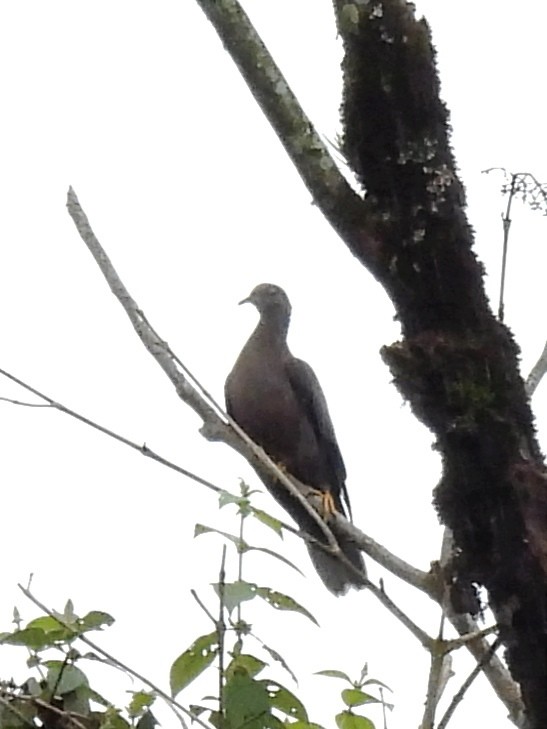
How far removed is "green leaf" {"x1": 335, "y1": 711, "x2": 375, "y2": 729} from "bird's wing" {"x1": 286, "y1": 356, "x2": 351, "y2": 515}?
283 centimetres

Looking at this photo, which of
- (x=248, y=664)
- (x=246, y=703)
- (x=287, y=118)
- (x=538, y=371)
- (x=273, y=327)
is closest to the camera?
(x=246, y=703)

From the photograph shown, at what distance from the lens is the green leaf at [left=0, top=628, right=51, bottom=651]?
68.7 inches

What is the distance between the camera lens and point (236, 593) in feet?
5.64

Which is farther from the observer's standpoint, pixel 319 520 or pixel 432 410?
pixel 319 520

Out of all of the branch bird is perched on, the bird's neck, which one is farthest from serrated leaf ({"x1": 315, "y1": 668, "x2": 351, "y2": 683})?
the bird's neck

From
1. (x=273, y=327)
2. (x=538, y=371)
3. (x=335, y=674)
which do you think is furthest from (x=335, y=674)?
(x=273, y=327)

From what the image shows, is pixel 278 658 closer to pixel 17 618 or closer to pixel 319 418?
pixel 17 618

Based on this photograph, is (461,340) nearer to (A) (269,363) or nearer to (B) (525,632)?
(B) (525,632)

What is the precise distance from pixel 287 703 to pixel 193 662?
0.48 ft

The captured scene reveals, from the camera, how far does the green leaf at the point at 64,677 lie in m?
1.75

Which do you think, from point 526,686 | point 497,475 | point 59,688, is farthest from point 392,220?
point 59,688

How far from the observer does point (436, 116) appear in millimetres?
1897

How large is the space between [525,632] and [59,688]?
671mm

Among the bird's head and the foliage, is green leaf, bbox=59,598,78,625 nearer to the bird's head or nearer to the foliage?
the foliage
